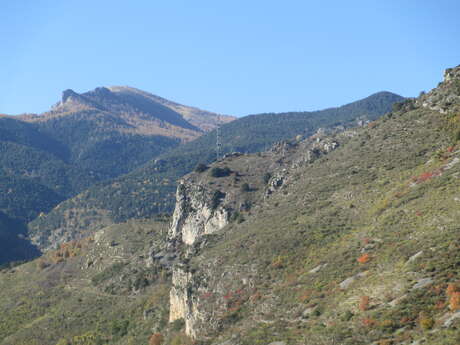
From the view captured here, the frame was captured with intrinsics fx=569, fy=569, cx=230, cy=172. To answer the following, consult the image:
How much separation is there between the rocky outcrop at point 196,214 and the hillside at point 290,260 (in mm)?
257

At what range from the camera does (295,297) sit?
157 ft

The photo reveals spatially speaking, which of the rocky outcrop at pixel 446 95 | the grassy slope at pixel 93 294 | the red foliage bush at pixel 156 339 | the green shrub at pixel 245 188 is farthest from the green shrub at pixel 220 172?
the red foliage bush at pixel 156 339

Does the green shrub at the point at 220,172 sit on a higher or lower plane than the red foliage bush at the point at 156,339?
higher

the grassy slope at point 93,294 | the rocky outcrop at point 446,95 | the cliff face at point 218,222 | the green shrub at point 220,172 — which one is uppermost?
the rocky outcrop at point 446,95

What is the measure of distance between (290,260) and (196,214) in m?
48.0

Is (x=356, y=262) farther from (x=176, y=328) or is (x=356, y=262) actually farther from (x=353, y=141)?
(x=353, y=141)

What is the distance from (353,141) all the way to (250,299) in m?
45.8

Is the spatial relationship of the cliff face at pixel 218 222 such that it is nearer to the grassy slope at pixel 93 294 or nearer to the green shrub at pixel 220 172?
the green shrub at pixel 220 172

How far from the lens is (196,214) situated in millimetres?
104000

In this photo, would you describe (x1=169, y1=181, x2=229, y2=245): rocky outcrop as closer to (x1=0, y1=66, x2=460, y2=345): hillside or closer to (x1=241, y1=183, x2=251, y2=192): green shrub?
(x1=0, y1=66, x2=460, y2=345): hillside

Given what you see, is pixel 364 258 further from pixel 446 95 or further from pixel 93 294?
pixel 93 294

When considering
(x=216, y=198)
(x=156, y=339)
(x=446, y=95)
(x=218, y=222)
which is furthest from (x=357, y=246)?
(x=216, y=198)

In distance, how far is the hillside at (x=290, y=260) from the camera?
124ft

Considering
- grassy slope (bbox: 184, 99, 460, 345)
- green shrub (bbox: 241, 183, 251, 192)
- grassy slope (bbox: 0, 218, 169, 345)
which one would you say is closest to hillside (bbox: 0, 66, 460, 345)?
grassy slope (bbox: 184, 99, 460, 345)
